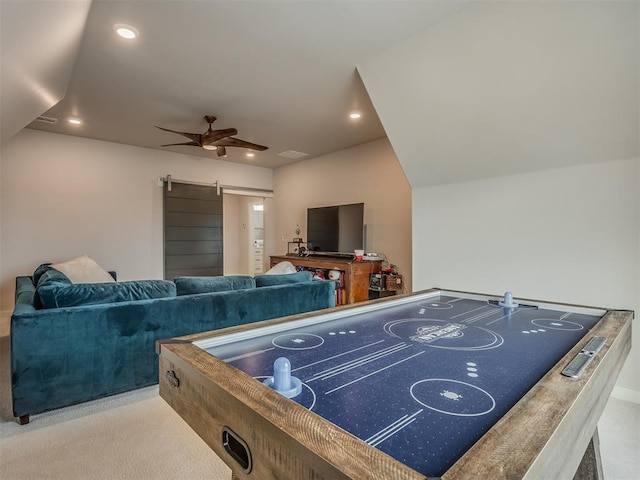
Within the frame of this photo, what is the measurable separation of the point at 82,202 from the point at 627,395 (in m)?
6.51

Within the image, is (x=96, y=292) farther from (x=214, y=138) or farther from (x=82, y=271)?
(x=214, y=138)

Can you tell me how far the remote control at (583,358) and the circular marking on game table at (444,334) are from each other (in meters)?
0.28

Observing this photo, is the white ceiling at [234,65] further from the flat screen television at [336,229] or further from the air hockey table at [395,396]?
the air hockey table at [395,396]

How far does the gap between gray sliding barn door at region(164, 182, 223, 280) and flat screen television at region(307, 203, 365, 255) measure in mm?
1809

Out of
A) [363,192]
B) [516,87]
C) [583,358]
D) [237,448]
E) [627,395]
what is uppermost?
[516,87]

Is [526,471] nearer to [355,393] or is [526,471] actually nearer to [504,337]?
[355,393]

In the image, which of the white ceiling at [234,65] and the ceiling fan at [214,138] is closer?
the white ceiling at [234,65]

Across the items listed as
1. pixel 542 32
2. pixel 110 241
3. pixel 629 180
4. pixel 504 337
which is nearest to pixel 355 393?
pixel 504 337

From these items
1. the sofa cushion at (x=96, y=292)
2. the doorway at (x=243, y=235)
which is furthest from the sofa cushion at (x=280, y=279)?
the doorway at (x=243, y=235)

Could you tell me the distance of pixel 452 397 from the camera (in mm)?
854

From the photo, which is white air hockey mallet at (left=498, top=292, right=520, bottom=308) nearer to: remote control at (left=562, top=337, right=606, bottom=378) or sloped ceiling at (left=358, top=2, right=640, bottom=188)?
remote control at (left=562, top=337, right=606, bottom=378)

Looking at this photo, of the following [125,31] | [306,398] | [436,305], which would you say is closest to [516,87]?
[436,305]

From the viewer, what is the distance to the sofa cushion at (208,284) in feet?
8.39

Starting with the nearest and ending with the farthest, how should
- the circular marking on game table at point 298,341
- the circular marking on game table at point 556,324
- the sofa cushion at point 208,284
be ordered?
the circular marking on game table at point 298,341 → the circular marking on game table at point 556,324 → the sofa cushion at point 208,284
